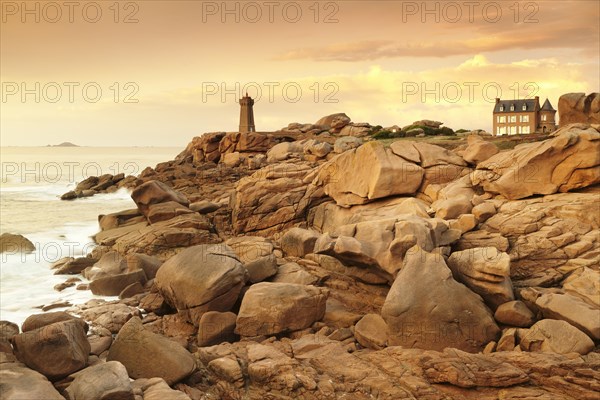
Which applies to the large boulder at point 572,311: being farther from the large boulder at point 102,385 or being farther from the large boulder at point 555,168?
the large boulder at point 102,385

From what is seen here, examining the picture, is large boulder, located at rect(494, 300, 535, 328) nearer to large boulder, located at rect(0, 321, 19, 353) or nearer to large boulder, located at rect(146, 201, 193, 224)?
large boulder, located at rect(0, 321, 19, 353)

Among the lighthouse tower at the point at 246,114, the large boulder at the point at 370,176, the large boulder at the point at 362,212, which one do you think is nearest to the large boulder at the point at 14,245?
the large boulder at the point at 362,212

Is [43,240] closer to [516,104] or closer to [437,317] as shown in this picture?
[437,317]

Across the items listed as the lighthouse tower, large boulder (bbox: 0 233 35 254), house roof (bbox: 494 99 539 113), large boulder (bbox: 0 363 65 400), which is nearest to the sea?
large boulder (bbox: 0 233 35 254)

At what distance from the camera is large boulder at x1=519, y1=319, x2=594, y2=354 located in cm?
1181

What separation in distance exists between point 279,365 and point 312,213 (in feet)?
42.3

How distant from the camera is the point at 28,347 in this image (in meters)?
11.8

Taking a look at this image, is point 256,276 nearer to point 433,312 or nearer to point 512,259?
point 433,312

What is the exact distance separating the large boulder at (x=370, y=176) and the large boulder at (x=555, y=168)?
3644 millimetres

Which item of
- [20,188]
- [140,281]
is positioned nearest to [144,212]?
[140,281]

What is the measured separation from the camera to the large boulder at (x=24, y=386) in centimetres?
969

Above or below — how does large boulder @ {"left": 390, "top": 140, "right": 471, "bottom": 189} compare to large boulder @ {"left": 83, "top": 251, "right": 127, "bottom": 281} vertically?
above

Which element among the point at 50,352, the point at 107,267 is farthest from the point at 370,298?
the point at 107,267

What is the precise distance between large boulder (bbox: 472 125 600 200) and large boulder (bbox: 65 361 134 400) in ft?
47.5
